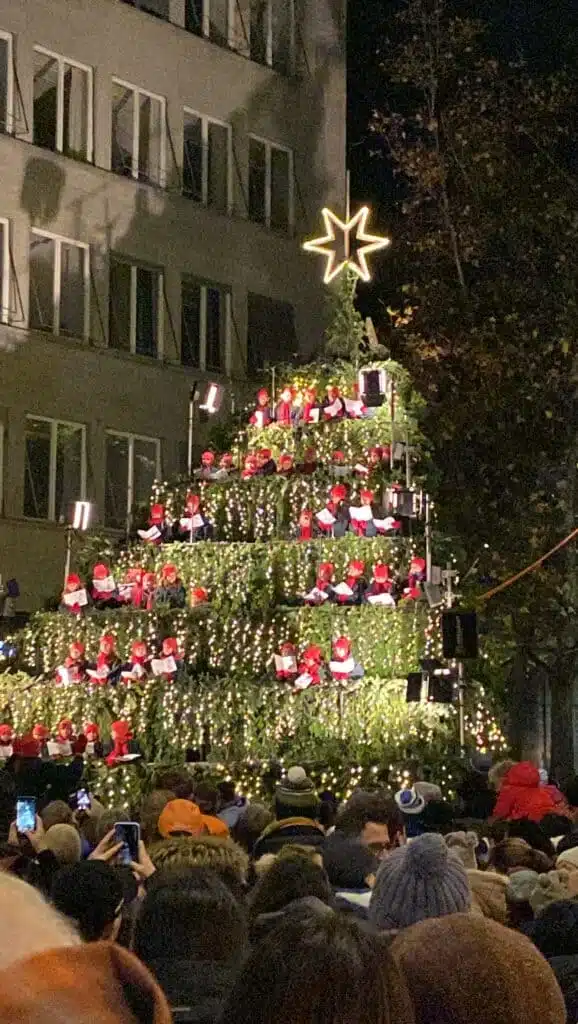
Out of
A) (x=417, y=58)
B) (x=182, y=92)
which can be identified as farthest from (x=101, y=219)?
(x=417, y=58)

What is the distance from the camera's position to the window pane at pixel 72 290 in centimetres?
3103

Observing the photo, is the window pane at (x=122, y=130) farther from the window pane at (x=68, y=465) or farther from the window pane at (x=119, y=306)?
the window pane at (x=68, y=465)

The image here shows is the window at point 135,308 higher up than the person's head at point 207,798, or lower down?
higher up

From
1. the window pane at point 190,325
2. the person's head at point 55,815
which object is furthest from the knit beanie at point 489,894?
the window pane at point 190,325

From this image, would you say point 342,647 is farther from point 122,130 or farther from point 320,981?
point 320,981

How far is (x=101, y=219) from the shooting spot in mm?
31422

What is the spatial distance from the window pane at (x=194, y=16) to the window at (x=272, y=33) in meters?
1.21

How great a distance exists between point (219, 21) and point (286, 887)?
2984 cm

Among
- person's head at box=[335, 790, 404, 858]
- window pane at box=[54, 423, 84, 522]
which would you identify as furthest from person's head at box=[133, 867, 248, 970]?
window pane at box=[54, 423, 84, 522]

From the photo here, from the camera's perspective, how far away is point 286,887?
6.03 m

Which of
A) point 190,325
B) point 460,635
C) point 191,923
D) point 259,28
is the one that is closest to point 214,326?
point 190,325

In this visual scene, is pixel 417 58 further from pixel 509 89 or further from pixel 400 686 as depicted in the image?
pixel 400 686

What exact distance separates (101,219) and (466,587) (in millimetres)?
10991

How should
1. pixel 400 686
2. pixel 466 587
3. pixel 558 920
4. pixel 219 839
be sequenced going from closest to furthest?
pixel 558 920, pixel 219 839, pixel 400 686, pixel 466 587
